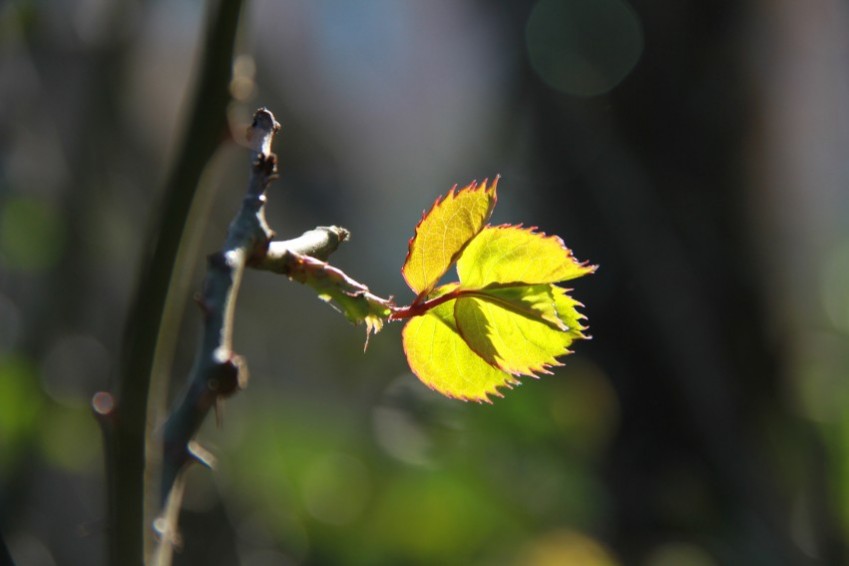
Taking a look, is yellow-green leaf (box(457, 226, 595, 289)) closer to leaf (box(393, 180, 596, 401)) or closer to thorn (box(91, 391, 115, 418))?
leaf (box(393, 180, 596, 401))

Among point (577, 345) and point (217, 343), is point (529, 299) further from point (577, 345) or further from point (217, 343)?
point (577, 345)

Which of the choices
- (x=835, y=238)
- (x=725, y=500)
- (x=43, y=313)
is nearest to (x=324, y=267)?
(x=43, y=313)

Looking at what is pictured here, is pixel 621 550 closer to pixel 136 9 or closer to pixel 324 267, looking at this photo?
pixel 136 9

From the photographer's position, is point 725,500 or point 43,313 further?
point 725,500

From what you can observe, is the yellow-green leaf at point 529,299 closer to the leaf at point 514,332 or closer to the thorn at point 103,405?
the leaf at point 514,332

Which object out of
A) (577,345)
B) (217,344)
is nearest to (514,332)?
(217,344)

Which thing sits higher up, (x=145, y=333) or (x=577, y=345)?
(x=577, y=345)
